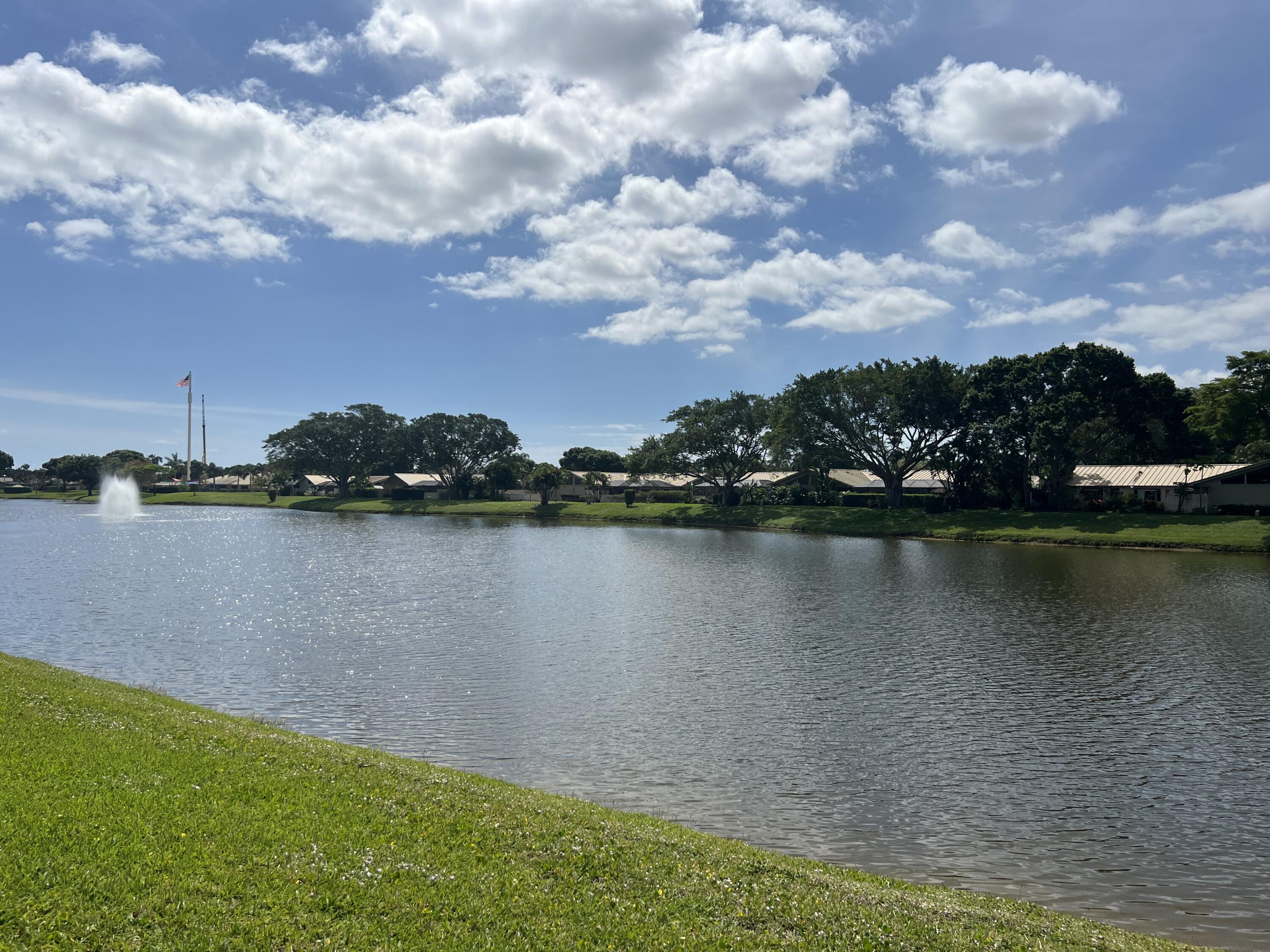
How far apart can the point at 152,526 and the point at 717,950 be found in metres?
91.6

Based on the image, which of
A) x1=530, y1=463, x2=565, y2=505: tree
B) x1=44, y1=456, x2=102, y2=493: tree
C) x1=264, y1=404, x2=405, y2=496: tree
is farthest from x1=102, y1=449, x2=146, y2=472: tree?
x1=530, y1=463, x2=565, y2=505: tree

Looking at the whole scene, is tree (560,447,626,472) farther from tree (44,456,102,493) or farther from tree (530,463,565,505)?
tree (44,456,102,493)

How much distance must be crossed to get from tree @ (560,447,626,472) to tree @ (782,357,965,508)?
80201 mm

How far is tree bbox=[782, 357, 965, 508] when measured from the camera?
81875 mm

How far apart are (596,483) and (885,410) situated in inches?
2122

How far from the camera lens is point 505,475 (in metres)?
128

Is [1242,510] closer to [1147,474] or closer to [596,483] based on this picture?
[1147,474]

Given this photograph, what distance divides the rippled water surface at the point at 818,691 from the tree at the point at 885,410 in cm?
3892

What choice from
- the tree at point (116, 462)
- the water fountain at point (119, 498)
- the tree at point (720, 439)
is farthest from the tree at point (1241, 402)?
the tree at point (116, 462)

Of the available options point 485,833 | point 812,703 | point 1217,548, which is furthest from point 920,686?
point 1217,548

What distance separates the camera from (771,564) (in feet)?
165

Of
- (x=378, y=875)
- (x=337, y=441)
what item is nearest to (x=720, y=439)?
(x=337, y=441)

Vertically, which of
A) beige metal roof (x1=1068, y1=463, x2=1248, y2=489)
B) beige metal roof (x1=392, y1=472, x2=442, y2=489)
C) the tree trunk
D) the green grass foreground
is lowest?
the green grass foreground

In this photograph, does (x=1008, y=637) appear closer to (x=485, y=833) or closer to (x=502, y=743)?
(x=502, y=743)
